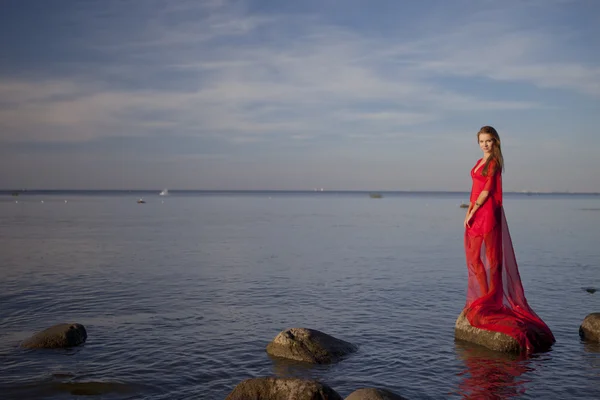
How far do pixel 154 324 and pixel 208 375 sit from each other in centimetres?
425

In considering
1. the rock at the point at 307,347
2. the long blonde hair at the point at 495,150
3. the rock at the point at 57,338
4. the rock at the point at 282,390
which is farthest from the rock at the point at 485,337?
the rock at the point at 57,338

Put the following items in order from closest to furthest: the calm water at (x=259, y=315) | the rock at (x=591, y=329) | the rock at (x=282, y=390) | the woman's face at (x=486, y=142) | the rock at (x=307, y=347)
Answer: the rock at (x=282, y=390) → the calm water at (x=259, y=315) → the rock at (x=307, y=347) → the woman's face at (x=486, y=142) → the rock at (x=591, y=329)

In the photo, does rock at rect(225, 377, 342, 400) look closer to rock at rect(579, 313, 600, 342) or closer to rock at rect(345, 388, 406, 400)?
rock at rect(345, 388, 406, 400)

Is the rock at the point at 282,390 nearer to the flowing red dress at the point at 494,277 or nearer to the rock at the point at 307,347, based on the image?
the rock at the point at 307,347

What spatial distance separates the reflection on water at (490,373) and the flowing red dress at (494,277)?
25.3 inches

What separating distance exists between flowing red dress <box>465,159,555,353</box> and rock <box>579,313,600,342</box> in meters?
0.96

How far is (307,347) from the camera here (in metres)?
11.2

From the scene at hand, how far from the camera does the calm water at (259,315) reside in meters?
10.0

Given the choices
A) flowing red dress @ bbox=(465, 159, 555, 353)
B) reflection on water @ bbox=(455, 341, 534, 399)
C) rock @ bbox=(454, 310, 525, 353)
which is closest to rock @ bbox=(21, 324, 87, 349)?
reflection on water @ bbox=(455, 341, 534, 399)

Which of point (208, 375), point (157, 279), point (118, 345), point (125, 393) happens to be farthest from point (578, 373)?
point (157, 279)

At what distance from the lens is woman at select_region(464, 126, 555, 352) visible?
467 inches

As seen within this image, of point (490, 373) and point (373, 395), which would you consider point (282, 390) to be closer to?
point (373, 395)

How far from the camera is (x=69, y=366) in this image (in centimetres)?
1070

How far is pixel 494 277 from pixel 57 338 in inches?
365
